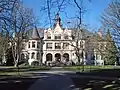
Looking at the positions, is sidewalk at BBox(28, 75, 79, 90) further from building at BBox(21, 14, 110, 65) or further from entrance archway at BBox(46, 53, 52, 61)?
entrance archway at BBox(46, 53, 52, 61)

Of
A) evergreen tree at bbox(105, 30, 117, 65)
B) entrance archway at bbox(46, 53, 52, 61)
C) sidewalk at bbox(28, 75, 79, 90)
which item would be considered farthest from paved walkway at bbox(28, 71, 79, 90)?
entrance archway at bbox(46, 53, 52, 61)

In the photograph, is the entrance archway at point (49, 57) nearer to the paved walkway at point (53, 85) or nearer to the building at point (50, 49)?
the building at point (50, 49)

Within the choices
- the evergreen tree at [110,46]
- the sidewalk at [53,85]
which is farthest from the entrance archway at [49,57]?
the sidewalk at [53,85]

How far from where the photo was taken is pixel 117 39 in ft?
153

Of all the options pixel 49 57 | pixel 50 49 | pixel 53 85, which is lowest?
pixel 53 85

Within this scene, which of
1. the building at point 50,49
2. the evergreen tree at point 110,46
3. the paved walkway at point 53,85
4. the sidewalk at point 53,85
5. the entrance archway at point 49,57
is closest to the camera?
the sidewalk at point 53,85

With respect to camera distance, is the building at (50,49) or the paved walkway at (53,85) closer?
the paved walkway at (53,85)

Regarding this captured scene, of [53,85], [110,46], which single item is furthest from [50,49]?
[53,85]

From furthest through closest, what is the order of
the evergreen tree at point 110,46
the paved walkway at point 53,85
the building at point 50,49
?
the building at point 50,49 < the evergreen tree at point 110,46 < the paved walkway at point 53,85

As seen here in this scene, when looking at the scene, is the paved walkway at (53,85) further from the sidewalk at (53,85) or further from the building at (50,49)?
the building at (50,49)

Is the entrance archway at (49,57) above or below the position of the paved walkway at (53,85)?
above

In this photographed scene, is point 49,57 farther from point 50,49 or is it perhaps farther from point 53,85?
point 53,85

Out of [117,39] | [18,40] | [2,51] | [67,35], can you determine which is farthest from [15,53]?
[117,39]

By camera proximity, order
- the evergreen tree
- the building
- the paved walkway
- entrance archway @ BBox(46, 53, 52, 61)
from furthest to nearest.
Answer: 1. entrance archway @ BBox(46, 53, 52, 61)
2. the building
3. the evergreen tree
4. the paved walkway
